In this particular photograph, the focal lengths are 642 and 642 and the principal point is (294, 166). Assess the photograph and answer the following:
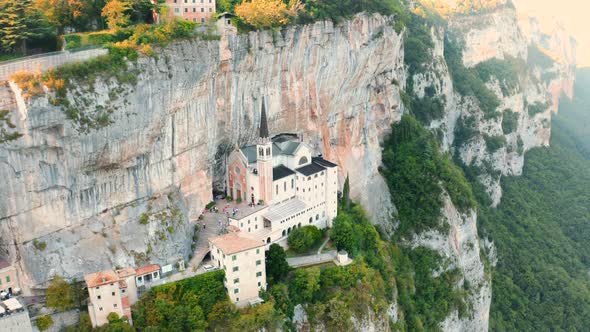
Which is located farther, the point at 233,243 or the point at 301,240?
the point at 301,240

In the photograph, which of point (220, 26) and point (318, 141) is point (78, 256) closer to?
point (220, 26)

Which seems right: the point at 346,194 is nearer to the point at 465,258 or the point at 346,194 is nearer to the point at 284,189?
the point at 284,189

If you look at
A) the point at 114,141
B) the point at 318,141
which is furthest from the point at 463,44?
the point at 114,141

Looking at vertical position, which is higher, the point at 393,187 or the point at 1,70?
the point at 1,70

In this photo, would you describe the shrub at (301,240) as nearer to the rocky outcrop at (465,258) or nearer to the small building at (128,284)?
the small building at (128,284)

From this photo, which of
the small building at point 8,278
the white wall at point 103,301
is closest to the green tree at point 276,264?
the white wall at point 103,301

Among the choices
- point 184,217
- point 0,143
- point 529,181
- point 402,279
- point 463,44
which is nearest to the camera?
point 0,143

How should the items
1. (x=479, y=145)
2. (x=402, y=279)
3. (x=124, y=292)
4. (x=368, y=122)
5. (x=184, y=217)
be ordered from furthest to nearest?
(x=479, y=145) < (x=368, y=122) < (x=402, y=279) < (x=184, y=217) < (x=124, y=292)

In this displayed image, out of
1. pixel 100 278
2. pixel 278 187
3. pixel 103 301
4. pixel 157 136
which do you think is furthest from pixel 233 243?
pixel 278 187
